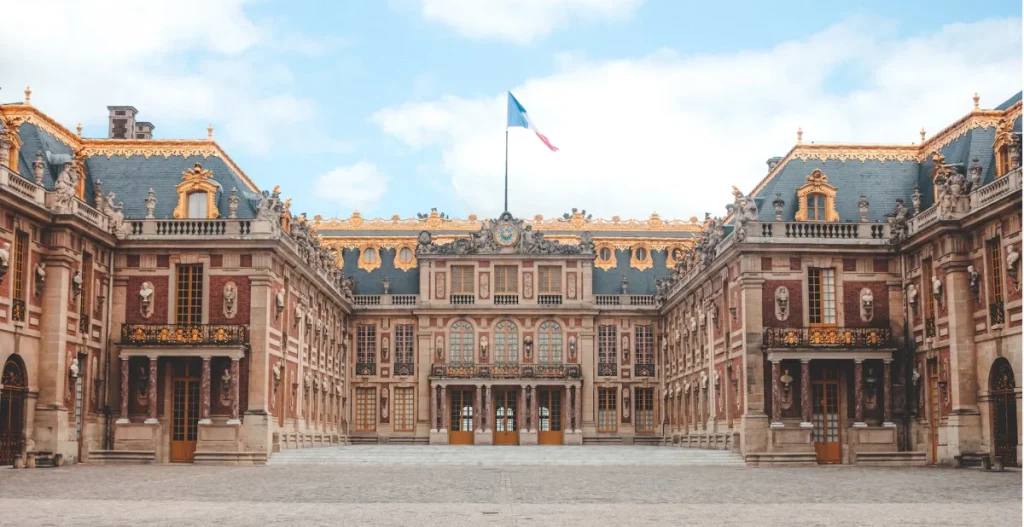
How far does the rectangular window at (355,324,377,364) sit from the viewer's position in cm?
6606

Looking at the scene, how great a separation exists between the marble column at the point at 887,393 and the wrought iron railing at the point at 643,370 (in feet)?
83.9

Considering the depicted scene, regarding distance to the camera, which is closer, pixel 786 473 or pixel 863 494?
pixel 863 494

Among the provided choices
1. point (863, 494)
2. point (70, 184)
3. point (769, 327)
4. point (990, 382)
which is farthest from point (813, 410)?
point (70, 184)

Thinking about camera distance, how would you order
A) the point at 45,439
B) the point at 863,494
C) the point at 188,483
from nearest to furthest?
the point at 863,494
the point at 188,483
the point at 45,439

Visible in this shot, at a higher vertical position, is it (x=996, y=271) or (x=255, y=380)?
(x=996, y=271)

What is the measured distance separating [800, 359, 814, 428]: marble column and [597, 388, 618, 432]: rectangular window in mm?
25544

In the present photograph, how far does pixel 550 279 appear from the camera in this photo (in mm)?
66625

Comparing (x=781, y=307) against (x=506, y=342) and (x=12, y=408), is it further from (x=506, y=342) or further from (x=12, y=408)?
(x=506, y=342)

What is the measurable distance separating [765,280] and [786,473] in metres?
10.0

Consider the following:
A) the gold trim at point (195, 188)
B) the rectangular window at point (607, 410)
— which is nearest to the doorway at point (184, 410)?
the gold trim at point (195, 188)

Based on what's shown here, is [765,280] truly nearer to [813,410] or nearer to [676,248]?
[813,410]

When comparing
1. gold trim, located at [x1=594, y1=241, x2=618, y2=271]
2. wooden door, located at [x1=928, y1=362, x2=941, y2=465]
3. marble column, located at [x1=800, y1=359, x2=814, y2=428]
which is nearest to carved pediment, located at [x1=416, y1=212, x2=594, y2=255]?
gold trim, located at [x1=594, y1=241, x2=618, y2=271]

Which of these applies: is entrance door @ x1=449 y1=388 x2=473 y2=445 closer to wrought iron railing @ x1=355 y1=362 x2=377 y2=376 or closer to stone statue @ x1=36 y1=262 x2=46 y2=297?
wrought iron railing @ x1=355 y1=362 x2=377 y2=376

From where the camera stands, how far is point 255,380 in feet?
135
